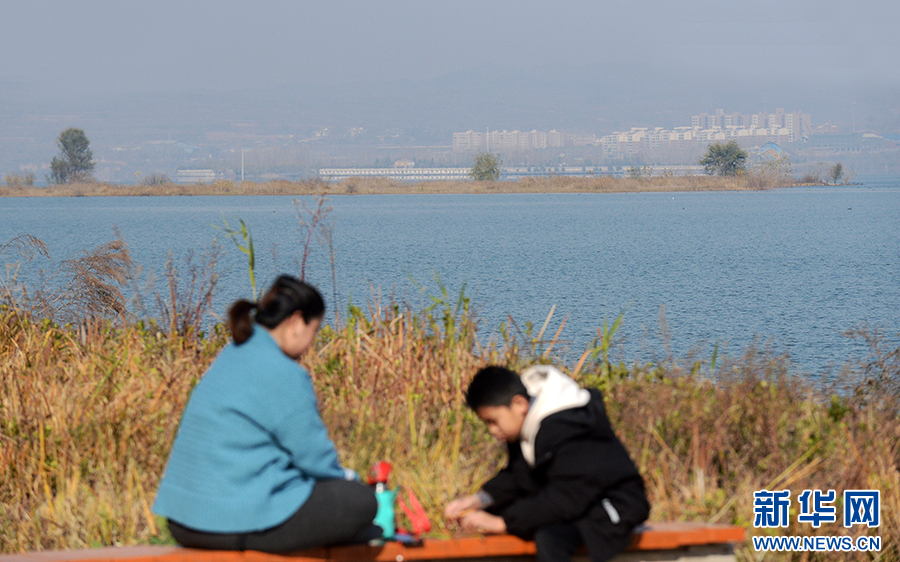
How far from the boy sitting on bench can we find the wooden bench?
0.10 metres

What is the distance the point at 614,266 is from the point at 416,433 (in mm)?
25397

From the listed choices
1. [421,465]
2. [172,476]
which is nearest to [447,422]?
[421,465]

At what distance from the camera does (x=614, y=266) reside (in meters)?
30.3

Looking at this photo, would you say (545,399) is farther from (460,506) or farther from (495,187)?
(495,187)

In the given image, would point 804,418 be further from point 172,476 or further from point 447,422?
point 172,476

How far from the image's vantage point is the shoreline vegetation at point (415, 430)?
4.66 metres

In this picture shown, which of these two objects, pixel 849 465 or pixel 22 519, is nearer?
pixel 22 519

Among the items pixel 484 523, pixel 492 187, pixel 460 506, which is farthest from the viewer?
pixel 492 187

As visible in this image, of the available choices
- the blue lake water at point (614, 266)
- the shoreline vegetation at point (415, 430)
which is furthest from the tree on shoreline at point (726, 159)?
the shoreline vegetation at point (415, 430)

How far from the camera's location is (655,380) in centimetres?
695

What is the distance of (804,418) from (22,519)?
459 cm

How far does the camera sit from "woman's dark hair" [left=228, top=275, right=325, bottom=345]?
3537 mm

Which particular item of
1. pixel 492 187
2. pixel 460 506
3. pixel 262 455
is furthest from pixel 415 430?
pixel 492 187

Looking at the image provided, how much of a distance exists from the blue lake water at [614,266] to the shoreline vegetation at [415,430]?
1129 mm
